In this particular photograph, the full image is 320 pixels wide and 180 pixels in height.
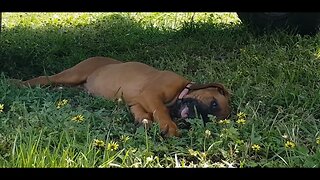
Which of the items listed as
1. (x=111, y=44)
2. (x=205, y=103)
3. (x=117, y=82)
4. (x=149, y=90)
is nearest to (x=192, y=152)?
(x=205, y=103)

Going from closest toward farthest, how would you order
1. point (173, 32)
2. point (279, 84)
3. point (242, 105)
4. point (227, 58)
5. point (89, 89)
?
point (242, 105) → point (279, 84) → point (89, 89) → point (227, 58) → point (173, 32)

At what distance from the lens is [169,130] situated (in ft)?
14.5

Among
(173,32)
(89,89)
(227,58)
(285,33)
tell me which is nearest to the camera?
(89,89)

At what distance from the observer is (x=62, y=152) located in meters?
3.73

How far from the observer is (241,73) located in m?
5.93

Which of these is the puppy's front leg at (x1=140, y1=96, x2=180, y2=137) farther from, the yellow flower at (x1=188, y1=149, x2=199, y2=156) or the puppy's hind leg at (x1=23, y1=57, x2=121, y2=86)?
the puppy's hind leg at (x1=23, y1=57, x2=121, y2=86)

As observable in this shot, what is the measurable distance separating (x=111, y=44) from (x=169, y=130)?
342 cm

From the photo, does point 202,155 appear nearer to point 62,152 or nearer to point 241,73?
point 62,152

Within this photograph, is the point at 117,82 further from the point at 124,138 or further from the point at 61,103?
the point at 124,138

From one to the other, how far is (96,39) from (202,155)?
14.1ft
